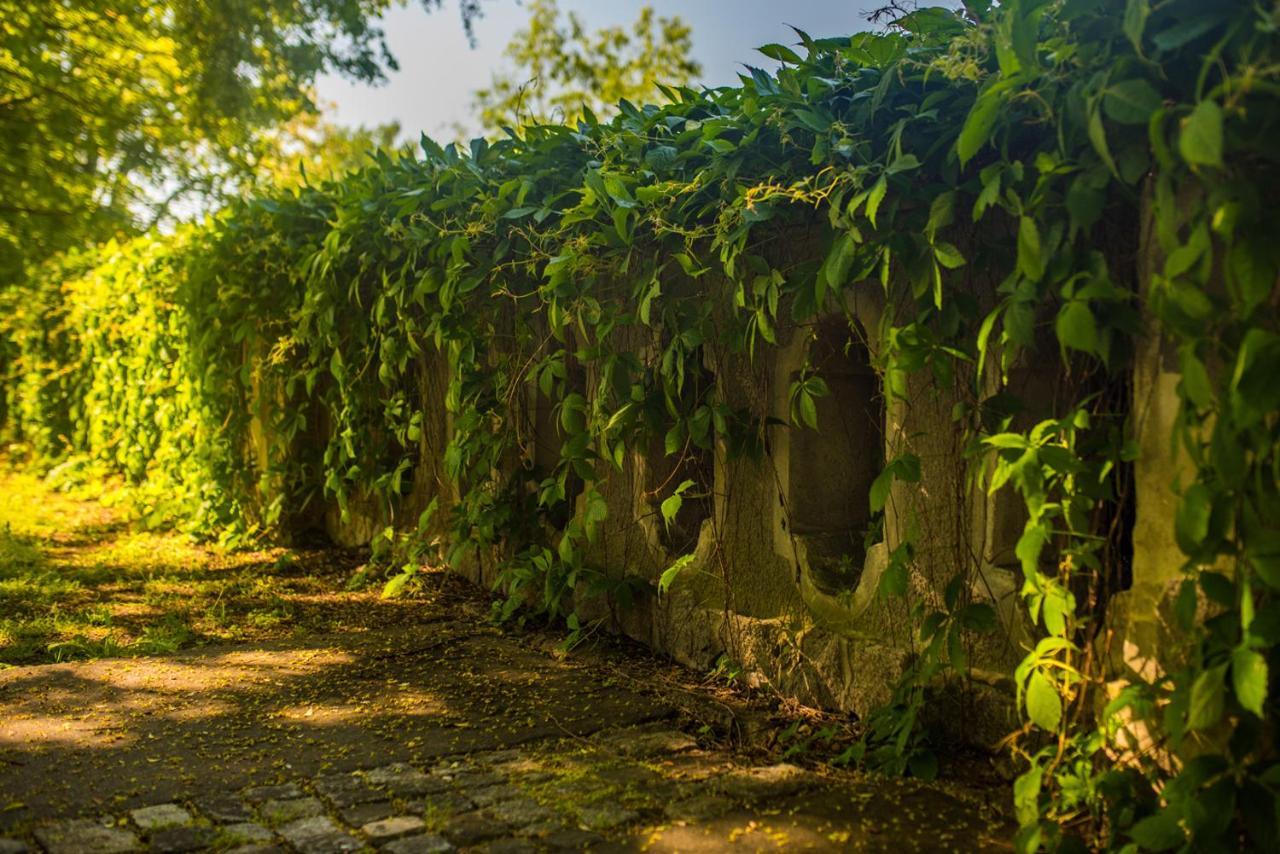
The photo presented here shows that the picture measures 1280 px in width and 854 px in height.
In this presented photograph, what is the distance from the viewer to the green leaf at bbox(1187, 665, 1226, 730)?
221 cm

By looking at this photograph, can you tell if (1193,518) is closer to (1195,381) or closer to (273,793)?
(1195,381)

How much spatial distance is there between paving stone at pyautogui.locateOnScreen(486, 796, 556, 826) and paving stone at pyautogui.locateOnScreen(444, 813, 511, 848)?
3cm

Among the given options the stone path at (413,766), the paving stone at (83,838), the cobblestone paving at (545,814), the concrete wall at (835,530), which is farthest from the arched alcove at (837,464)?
the paving stone at (83,838)

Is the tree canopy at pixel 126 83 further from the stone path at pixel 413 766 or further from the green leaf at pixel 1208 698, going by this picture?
the green leaf at pixel 1208 698

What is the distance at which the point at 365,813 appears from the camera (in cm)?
297

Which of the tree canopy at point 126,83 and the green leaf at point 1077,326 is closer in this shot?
the green leaf at point 1077,326

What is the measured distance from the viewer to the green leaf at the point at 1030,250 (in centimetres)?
257

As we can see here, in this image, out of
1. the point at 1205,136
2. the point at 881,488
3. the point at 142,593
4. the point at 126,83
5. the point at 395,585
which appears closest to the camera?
the point at 1205,136

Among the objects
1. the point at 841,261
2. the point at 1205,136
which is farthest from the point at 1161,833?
the point at 841,261

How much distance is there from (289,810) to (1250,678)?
92.7 inches

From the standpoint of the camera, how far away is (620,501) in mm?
4891

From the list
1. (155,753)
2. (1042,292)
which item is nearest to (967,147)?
(1042,292)

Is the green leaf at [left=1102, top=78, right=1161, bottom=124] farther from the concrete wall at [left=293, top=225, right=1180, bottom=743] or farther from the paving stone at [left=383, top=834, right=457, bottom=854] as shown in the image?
the paving stone at [left=383, top=834, right=457, bottom=854]

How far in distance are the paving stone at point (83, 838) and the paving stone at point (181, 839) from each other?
0.05 m
